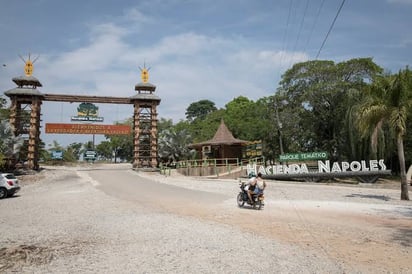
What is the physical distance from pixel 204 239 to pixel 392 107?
1361 centimetres

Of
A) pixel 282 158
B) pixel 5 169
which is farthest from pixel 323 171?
pixel 5 169

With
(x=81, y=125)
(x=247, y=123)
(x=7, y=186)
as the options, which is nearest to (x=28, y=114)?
(x=81, y=125)

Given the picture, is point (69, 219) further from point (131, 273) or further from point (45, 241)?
point (131, 273)

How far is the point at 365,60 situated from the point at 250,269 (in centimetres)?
3141

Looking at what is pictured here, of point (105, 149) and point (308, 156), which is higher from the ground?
point (105, 149)

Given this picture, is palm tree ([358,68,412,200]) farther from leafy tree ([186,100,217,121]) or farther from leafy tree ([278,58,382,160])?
leafy tree ([186,100,217,121])

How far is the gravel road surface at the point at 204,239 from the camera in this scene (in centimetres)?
614

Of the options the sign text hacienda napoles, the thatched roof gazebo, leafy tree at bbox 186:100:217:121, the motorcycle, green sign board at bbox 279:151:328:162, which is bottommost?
the motorcycle

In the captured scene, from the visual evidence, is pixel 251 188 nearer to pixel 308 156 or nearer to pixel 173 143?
pixel 308 156

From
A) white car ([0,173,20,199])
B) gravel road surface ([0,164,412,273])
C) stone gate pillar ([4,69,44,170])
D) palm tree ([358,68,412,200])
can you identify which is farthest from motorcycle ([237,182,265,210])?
stone gate pillar ([4,69,44,170])

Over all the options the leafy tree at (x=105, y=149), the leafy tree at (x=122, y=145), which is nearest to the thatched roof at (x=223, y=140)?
the leafy tree at (x=122, y=145)

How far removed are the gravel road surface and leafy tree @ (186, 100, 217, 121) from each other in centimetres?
7682

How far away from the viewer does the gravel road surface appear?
242 inches

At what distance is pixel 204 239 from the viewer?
26.5 ft
